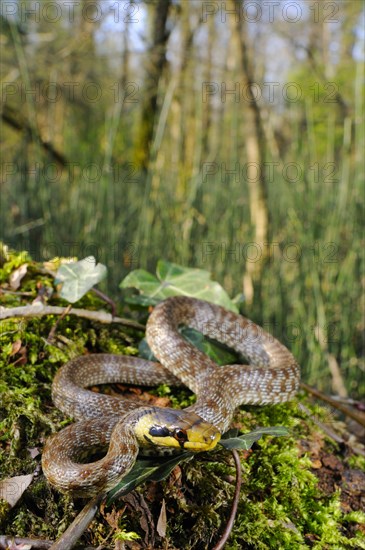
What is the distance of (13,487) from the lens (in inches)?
55.7

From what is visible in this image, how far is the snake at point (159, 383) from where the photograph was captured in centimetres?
141

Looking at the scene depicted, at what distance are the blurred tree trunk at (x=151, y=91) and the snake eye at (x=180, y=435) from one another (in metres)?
6.14

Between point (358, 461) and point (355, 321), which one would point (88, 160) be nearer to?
point (355, 321)

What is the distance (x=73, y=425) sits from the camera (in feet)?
5.29

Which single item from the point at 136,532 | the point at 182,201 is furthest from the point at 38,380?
the point at 182,201

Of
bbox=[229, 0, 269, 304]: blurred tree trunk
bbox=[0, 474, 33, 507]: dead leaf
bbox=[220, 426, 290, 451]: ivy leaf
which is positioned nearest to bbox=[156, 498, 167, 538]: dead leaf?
bbox=[220, 426, 290, 451]: ivy leaf

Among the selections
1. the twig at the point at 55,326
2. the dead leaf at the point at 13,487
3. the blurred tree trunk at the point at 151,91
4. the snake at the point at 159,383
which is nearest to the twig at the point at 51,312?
the twig at the point at 55,326

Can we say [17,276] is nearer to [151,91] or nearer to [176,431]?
[176,431]

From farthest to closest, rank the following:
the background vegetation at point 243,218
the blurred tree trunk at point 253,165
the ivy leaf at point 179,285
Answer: the blurred tree trunk at point 253,165 < the background vegetation at point 243,218 < the ivy leaf at point 179,285

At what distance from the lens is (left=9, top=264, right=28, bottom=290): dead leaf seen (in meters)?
2.33

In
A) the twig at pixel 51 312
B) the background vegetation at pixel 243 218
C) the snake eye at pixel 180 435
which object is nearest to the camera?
the snake eye at pixel 180 435

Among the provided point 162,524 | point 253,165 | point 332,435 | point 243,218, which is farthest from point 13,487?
point 243,218

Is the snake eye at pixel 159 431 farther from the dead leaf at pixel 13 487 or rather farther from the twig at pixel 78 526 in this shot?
A: the dead leaf at pixel 13 487

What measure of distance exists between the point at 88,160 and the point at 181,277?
4.59 m
